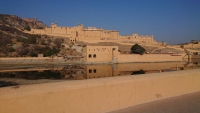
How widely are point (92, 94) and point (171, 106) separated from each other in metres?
1.30

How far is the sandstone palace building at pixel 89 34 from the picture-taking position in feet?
144

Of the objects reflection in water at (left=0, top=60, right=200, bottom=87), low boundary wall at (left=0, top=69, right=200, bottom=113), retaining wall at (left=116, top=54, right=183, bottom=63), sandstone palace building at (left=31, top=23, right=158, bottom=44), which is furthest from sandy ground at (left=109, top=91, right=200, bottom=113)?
sandstone palace building at (left=31, top=23, right=158, bottom=44)

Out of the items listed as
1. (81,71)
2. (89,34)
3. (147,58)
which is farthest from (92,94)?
(89,34)

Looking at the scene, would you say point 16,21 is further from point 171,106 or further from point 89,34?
point 171,106

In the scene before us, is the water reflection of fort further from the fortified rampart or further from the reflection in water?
the fortified rampart

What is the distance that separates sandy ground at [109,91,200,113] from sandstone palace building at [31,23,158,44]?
41.7 meters

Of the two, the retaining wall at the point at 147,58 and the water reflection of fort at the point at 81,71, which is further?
the retaining wall at the point at 147,58

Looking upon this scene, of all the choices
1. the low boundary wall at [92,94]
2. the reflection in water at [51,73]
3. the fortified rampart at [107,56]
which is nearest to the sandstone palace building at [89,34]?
the fortified rampart at [107,56]

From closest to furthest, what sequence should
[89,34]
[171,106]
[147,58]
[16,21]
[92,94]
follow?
[92,94] < [171,106] < [147,58] < [89,34] < [16,21]

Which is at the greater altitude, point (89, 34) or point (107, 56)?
point (89, 34)

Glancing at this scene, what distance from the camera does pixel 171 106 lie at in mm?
2482

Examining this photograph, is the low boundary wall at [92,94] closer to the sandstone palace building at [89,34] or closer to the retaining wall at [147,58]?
the retaining wall at [147,58]

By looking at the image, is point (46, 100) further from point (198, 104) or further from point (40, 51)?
point (40, 51)

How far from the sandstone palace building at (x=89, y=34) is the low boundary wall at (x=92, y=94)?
41.5 metres
